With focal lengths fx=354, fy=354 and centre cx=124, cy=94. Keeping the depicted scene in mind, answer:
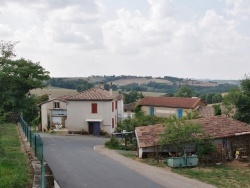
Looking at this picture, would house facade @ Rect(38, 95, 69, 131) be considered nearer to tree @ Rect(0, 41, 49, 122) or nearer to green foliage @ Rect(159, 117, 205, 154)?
tree @ Rect(0, 41, 49, 122)

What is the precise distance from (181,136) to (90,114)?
23646 mm

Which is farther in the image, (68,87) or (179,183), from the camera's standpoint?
(68,87)

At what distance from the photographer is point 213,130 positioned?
30609 millimetres

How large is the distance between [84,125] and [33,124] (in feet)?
47.1

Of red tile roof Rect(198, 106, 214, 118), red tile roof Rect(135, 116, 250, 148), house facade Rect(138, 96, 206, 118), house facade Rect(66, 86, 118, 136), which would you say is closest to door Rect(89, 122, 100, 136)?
house facade Rect(66, 86, 118, 136)

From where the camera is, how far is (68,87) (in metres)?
136

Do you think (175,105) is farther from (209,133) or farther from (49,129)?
(209,133)

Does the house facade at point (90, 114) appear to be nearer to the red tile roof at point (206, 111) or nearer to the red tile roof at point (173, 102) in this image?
the red tile roof at point (173, 102)

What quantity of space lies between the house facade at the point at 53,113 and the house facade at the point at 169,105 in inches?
679

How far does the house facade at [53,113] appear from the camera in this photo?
54.2 metres

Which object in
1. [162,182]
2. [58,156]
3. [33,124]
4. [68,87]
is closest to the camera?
[162,182]

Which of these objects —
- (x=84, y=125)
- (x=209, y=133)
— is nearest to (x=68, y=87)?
(x=84, y=125)

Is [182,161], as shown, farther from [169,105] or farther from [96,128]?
[169,105]

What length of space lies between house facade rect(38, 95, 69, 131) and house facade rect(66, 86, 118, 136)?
4954mm
